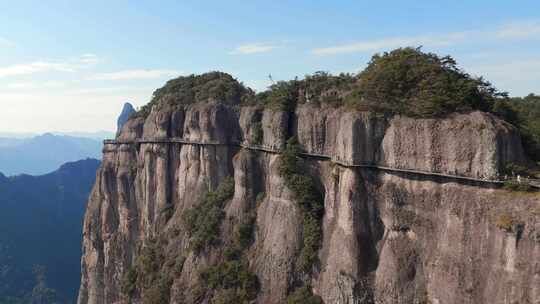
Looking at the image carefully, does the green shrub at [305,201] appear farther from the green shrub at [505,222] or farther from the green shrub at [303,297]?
the green shrub at [505,222]

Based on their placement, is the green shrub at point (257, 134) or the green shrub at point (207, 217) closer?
the green shrub at point (207, 217)

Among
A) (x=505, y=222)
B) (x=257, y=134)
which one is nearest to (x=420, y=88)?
(x=505, y=222)

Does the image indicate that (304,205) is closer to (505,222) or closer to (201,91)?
(505,222)

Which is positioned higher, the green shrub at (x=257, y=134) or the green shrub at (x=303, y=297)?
the green shrub at (x=257, y=134)

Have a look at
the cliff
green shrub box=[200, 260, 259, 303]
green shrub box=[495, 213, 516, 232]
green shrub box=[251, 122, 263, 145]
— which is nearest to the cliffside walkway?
the cliff

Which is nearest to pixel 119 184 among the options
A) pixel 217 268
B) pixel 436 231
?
pixel 217 268

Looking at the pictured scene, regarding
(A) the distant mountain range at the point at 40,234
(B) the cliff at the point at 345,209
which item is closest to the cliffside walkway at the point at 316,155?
(B) the cliff at the point at 345,209
